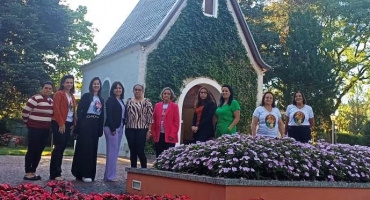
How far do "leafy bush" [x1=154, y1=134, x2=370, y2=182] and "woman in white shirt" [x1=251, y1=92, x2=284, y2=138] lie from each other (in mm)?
1021

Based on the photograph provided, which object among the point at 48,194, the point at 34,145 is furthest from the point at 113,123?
the point at 48,194

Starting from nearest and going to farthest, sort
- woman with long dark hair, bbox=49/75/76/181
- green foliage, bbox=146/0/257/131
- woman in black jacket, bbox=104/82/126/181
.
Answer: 1. woman with long dark hair, bbox=49/75/76/181
2. woman in black jacket, bbox=104/82/126/181
3. green foliage, bbox=146/0/257/131

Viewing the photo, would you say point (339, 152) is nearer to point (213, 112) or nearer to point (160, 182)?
point (213, 112)

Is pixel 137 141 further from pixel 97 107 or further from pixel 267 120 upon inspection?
pixel 267 120

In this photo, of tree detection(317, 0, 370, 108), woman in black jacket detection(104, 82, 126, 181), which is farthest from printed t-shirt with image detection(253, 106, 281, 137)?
tree detection(317, 0, 370, 108)

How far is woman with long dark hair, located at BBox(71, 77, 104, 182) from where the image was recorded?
26.2 feet

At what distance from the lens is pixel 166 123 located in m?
8.17

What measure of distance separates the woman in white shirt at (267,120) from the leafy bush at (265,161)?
3.35ft

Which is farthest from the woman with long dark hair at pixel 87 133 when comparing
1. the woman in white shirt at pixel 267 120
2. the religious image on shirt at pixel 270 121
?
the religious image on shirt at pixel 270 121

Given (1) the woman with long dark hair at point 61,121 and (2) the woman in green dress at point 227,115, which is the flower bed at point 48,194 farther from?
(2) the woman in green dress at point 227,115

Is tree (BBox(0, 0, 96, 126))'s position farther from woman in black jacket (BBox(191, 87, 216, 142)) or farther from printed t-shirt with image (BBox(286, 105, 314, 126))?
printed t-shirt with image (BBox(286, 105, 314, 126))

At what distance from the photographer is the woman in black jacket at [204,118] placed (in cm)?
800

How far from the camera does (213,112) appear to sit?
7996 mm

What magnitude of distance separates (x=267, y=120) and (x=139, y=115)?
233 centimetres
